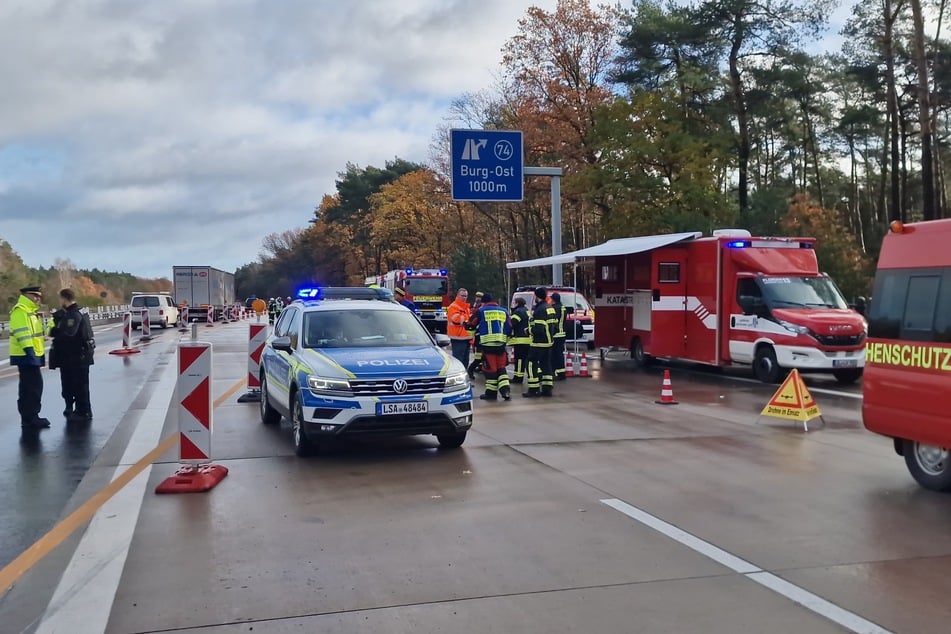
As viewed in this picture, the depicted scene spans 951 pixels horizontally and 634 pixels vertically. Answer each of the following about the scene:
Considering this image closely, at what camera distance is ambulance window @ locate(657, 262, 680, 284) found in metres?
18.4

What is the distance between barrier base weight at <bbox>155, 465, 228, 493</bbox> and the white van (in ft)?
122

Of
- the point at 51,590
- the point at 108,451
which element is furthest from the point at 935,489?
the point at 108,451

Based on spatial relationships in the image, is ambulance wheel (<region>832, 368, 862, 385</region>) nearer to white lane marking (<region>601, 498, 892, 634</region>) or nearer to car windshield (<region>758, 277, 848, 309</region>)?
car windshield (<region>758, 277, 848, 309</region>)

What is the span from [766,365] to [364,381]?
34.1ft

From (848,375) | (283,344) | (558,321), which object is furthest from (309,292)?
(848,375)

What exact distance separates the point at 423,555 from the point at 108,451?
5.64 m

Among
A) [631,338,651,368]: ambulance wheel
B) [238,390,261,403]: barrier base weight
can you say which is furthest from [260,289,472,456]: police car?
[631,338,651,368]: ambulance wheel

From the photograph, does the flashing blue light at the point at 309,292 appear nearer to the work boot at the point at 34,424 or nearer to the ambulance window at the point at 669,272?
the work boot at the point at 34,424

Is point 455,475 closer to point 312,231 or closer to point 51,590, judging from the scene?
point 51,590

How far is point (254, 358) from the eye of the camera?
14.0 meters

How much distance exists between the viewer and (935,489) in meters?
7.49

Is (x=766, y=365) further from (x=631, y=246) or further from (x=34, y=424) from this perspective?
(x=34, y=424)

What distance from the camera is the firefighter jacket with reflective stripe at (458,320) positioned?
1583cm

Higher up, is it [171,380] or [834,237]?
[834,237]
